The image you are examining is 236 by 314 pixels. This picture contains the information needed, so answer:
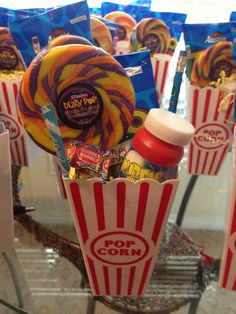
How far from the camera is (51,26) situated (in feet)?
2.42

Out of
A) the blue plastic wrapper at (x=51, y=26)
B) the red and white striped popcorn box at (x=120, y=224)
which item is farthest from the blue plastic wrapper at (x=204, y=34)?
the red and white striped popcorn box at (x=120, y=224)

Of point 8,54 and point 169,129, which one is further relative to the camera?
point 8,54

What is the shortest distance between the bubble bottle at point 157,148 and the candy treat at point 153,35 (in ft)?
1.60

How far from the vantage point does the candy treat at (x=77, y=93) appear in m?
0.47

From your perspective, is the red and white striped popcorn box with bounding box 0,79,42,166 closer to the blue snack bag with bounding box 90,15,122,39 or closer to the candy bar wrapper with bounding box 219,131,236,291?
the blue snack bag with bounding box 90,15,122,39

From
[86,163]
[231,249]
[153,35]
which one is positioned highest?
[153,35]

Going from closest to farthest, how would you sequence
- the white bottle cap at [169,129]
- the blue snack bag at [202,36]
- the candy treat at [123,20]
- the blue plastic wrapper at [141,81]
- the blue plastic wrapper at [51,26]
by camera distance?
the white bottle cap at [169,129] → the blue plastic wrapper at [141,81] → the blue plastic wrapper at [51,26] → the blue snack bag at [202,36] → the candy treat at [123,20]

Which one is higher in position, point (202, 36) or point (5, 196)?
point (202, 36)

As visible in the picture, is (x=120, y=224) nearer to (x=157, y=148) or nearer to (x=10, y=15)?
(x=157, y=148)

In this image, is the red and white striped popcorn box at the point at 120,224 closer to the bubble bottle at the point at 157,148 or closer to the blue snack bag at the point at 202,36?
the bubble bottle at the point at 157,148

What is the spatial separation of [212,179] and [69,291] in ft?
1.86

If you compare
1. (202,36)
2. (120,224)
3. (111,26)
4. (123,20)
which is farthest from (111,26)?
(120,224)

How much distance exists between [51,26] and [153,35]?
293 millimetres

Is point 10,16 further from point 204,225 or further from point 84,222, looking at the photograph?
point 204,225
